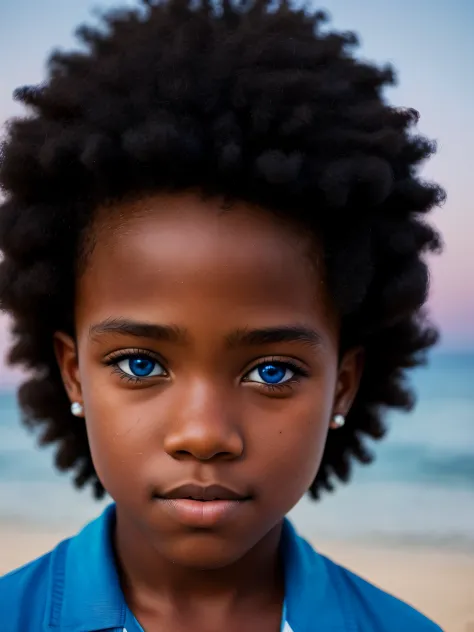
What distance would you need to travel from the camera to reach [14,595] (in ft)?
4.28

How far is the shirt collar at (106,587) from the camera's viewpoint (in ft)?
4.14

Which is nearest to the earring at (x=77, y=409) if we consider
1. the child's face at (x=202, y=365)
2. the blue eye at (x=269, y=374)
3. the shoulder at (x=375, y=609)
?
the child's face at (x=202, y=365)

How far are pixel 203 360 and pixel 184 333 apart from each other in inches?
1.8

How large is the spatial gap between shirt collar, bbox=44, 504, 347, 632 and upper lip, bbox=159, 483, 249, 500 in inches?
11.1

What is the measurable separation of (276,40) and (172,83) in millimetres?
184

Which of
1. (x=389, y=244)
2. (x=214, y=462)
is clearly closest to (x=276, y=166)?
(x=389, y=244)

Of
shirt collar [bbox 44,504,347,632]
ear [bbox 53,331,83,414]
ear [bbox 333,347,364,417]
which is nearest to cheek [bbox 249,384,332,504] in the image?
ear [bbox 333,347,364,417]

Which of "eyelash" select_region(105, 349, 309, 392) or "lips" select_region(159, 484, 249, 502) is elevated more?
"eyelash" select_region(105, 349, 309, 392)

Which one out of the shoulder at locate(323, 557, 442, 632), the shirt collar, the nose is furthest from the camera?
the shoulder at locate(323, 557, 442, 632)

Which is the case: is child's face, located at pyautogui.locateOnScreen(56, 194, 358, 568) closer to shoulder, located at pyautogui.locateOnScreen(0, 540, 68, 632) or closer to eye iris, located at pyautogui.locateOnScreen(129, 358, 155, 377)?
eye iris, located at pyautogui.locateOnScreen(129, 358, 155, 377)

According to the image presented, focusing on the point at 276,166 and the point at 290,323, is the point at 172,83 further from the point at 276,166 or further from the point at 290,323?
the point at 290,323

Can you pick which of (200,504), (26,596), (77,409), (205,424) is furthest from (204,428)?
→ (26,596)

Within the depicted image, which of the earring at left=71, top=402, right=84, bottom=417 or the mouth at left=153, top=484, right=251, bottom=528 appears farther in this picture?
the earring at left=71, top=402, right=84, bottom=417

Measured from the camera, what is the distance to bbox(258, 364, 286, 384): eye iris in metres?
1.13
